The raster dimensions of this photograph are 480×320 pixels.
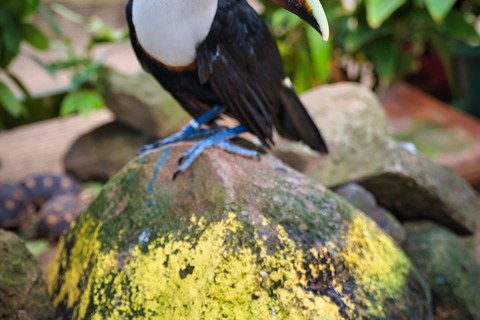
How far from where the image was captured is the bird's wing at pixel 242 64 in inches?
58.7

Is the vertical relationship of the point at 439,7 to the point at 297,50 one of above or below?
above

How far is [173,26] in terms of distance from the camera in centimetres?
142

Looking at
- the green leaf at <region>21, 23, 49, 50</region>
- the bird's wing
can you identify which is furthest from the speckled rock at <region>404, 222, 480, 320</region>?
the green leaf at <region>21, 23, 49, 50</region>

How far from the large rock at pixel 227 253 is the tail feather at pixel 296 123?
0.34m

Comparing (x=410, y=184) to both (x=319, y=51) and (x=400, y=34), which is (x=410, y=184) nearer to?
(x=319, y=51)

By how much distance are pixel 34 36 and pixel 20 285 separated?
2.07m

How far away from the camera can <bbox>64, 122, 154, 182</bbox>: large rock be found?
3303mm

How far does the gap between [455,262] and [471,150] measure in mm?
1533

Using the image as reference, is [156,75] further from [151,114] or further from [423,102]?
[423,102]

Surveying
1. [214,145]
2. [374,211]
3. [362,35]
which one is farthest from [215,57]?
[362,35]

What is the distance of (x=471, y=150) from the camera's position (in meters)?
3.21

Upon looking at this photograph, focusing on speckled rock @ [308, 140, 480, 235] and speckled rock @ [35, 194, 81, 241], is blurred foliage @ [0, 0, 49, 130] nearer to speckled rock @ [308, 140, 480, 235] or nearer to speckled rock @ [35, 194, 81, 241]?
speckled rock @ [35, 194, 81, 241]

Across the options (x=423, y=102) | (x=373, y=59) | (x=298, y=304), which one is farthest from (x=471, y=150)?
(x=298, y=304)

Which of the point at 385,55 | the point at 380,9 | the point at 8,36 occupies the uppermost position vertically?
the point at 8,36
